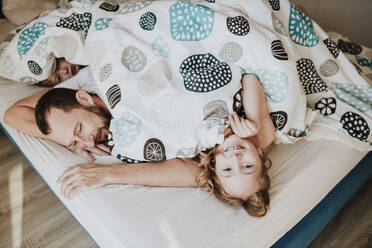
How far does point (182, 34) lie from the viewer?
107 cm

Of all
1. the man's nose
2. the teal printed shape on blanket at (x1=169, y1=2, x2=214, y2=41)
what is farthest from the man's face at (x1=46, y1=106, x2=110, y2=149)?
the teal printed shape on blanket at (x1=169, y1=2, x2=214, y2=41)

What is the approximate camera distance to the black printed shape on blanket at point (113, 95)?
1.00 meters

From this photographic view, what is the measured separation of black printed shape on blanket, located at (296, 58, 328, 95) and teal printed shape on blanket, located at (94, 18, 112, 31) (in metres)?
0.81

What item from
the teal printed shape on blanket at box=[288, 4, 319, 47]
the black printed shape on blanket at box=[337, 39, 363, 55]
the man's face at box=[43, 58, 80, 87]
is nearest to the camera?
the teal printed shape on blanket at box=[288, 4, 319, 47]

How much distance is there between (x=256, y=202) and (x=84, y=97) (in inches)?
30.4

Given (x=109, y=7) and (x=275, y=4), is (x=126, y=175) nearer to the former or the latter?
(x=109, y=7)

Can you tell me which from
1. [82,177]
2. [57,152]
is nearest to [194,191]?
[82,177]

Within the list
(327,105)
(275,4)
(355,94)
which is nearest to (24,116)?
(275,4)

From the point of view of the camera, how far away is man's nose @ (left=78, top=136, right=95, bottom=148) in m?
1.03

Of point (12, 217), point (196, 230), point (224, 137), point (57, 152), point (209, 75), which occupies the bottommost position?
point (12, 217)

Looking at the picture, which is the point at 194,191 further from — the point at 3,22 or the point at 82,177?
the point at 3,22

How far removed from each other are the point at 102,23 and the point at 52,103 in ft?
1.29

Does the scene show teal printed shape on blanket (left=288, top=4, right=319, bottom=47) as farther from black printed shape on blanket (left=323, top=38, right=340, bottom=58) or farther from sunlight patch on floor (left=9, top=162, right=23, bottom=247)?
sunlight patch on floor (left=9, top=162, right=23, bottom=247)

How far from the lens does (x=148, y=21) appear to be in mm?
1102
